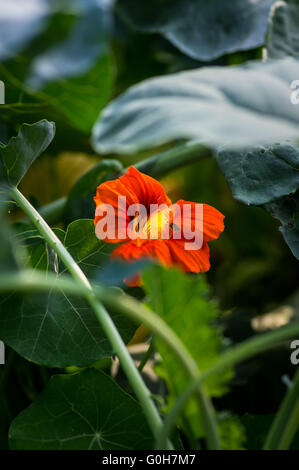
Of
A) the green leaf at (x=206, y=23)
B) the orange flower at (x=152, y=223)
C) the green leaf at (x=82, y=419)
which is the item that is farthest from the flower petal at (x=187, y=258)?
the green leaf at (x=206, y=23)

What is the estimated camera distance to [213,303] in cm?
26

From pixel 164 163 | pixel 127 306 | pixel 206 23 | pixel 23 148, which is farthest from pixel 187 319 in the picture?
pixel 206 23

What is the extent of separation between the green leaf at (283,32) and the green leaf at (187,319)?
1.10 feet

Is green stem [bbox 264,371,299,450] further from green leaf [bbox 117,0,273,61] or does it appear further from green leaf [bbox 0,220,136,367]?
green leaf [bbox 117,0,273,61]

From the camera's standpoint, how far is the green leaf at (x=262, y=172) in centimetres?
38

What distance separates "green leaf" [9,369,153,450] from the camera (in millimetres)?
325

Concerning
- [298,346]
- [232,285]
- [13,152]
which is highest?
[13,152]

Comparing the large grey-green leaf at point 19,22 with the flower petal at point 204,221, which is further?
the large grey-green leaf at point 19,22

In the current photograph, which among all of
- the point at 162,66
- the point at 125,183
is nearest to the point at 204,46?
the point at 162,66

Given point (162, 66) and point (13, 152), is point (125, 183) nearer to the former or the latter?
point (13, 152)

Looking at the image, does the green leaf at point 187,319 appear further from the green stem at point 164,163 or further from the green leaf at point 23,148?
the green stem at point 164,163

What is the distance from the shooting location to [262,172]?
1.30 feet

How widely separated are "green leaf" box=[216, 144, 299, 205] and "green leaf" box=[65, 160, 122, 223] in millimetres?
109
